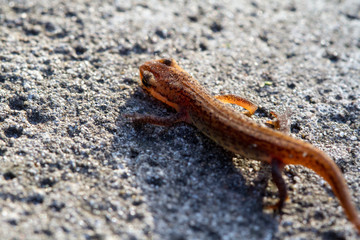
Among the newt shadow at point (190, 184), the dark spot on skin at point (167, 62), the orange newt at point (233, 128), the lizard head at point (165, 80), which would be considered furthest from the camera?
the dark spot on skin at point (167, 62)

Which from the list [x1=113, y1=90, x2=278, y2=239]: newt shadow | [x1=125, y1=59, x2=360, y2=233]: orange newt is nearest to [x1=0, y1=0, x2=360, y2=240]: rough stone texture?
[x1=113, y1=90, x2=278, y2=239]: newt shadow

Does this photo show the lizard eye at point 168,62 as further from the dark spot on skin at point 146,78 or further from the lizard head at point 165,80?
the dark spot on skin at point 146,78

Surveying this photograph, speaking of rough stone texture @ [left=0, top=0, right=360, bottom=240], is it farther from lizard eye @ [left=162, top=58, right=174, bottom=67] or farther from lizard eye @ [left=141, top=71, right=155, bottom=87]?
lizard eye @ [left=162, top=58, right=174, bottom=67]

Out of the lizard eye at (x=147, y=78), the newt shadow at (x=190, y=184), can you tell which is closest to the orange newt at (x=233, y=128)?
the lizard eye at (x=147, y=78)

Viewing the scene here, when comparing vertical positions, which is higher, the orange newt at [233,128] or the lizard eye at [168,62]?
the lizard eye at [168,62]

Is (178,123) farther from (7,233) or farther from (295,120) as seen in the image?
(7,233)

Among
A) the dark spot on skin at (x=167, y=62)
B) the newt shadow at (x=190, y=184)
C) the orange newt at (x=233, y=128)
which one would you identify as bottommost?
the newt shadow at (x=190, y=184)

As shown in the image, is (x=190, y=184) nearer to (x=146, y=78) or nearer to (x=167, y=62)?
(x=146, y=78)
